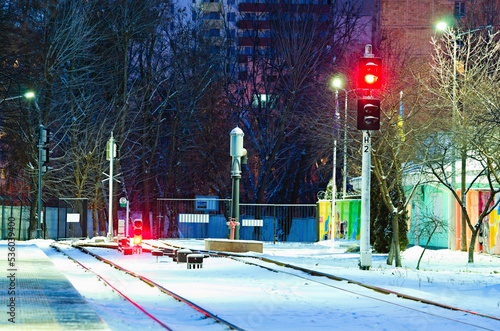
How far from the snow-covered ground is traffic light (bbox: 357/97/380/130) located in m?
3.74

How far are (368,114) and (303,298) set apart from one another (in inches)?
274

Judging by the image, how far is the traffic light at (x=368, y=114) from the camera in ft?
62.1

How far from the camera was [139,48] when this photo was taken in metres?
54.7

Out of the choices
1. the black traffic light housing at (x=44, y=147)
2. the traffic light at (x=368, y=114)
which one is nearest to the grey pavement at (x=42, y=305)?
the traffic light at (x=368, y=114)

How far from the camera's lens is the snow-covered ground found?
10.6 meters

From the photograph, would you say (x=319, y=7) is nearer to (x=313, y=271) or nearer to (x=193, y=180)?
(x=193, y=180)

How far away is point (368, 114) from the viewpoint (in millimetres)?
19016

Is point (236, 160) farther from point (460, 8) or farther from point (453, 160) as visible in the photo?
point (460, 8)

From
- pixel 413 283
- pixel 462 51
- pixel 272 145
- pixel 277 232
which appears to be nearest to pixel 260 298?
pixel 413 283

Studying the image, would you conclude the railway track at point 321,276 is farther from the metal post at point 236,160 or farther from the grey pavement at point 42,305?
the grey pavement at point 42,305

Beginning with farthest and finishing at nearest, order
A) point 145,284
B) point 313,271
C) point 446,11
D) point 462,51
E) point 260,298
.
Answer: point 446,11 → point 462,51 → point 313,271 → point 145,284 → point 260,298

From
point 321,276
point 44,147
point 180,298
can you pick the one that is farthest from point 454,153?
point 44,147

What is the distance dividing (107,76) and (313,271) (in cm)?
3608

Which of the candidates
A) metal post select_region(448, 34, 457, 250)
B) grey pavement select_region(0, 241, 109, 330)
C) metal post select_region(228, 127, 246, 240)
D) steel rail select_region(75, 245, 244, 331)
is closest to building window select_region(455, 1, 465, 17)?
metal post select_region(448, 34, 457, 250)
